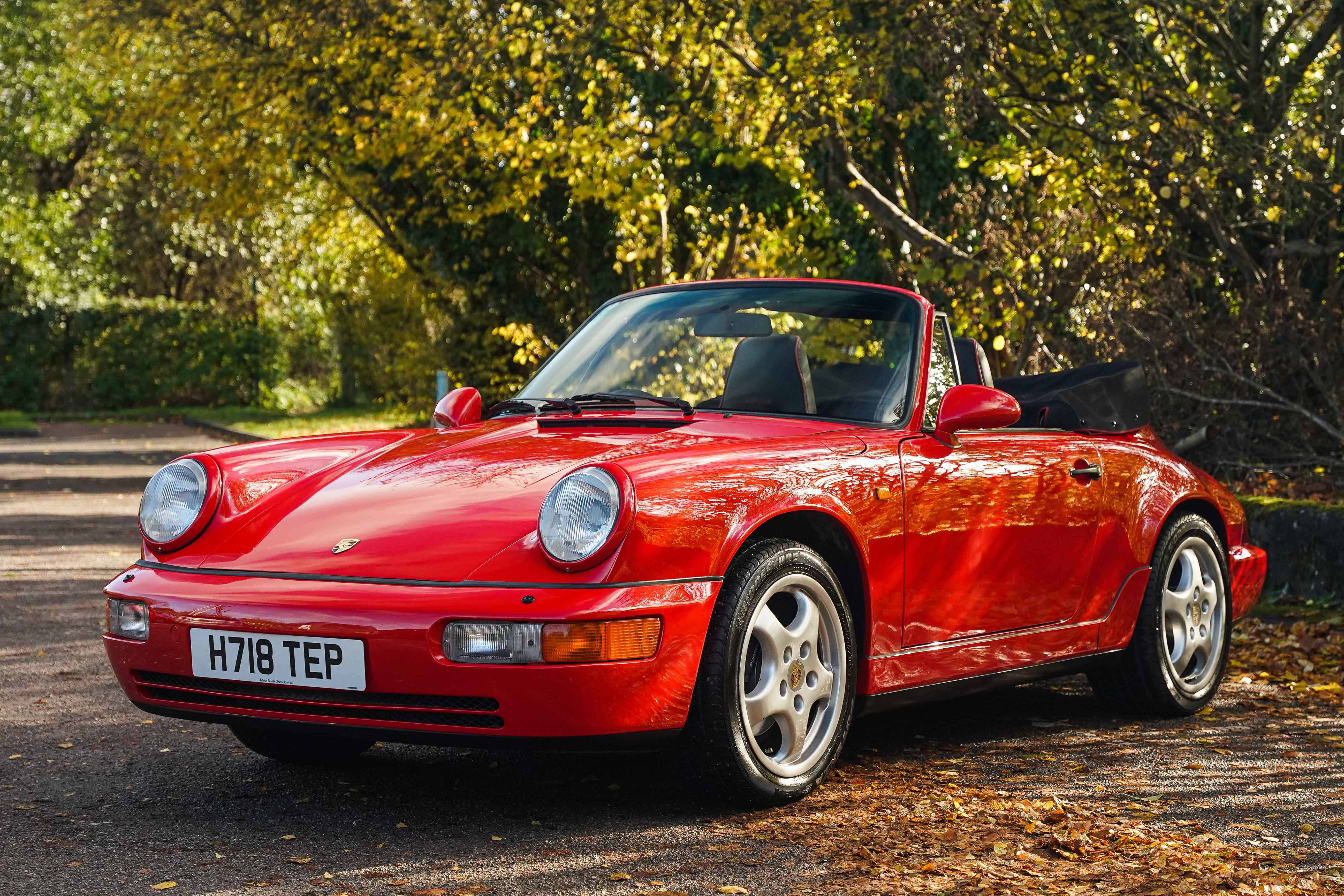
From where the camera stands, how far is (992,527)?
4.95m

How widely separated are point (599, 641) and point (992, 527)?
1.67 metres

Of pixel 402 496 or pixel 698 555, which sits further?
pixel 402 496

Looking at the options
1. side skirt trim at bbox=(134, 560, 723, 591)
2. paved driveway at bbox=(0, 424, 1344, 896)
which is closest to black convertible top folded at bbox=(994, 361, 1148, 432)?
paved driveway at bbox=(0, 424, 1344, 896)

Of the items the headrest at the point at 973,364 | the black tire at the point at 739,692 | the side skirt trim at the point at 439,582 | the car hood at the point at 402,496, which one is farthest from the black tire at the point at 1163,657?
the side skirt trim at the point at 439,582

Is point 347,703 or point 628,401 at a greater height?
point 628,401

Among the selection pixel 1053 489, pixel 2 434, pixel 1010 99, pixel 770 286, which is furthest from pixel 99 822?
pixel 2 434

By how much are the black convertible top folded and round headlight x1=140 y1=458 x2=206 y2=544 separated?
9.27 ft

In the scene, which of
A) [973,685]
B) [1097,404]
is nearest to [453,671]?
[973,685]

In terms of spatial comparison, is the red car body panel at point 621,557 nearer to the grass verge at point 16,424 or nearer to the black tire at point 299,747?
the black tire at point 299,747

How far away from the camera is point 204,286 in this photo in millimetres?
38844

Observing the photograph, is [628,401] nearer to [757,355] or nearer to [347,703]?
[757,355]

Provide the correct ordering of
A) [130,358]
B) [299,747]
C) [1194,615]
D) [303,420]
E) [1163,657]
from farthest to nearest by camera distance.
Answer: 1. [130,358]
2. [303,420]
3. [1194,615]
4. [1163,657]
5. [299,747]

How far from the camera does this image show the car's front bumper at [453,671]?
3.75 meters

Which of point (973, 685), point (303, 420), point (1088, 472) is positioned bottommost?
point (303, 420)
